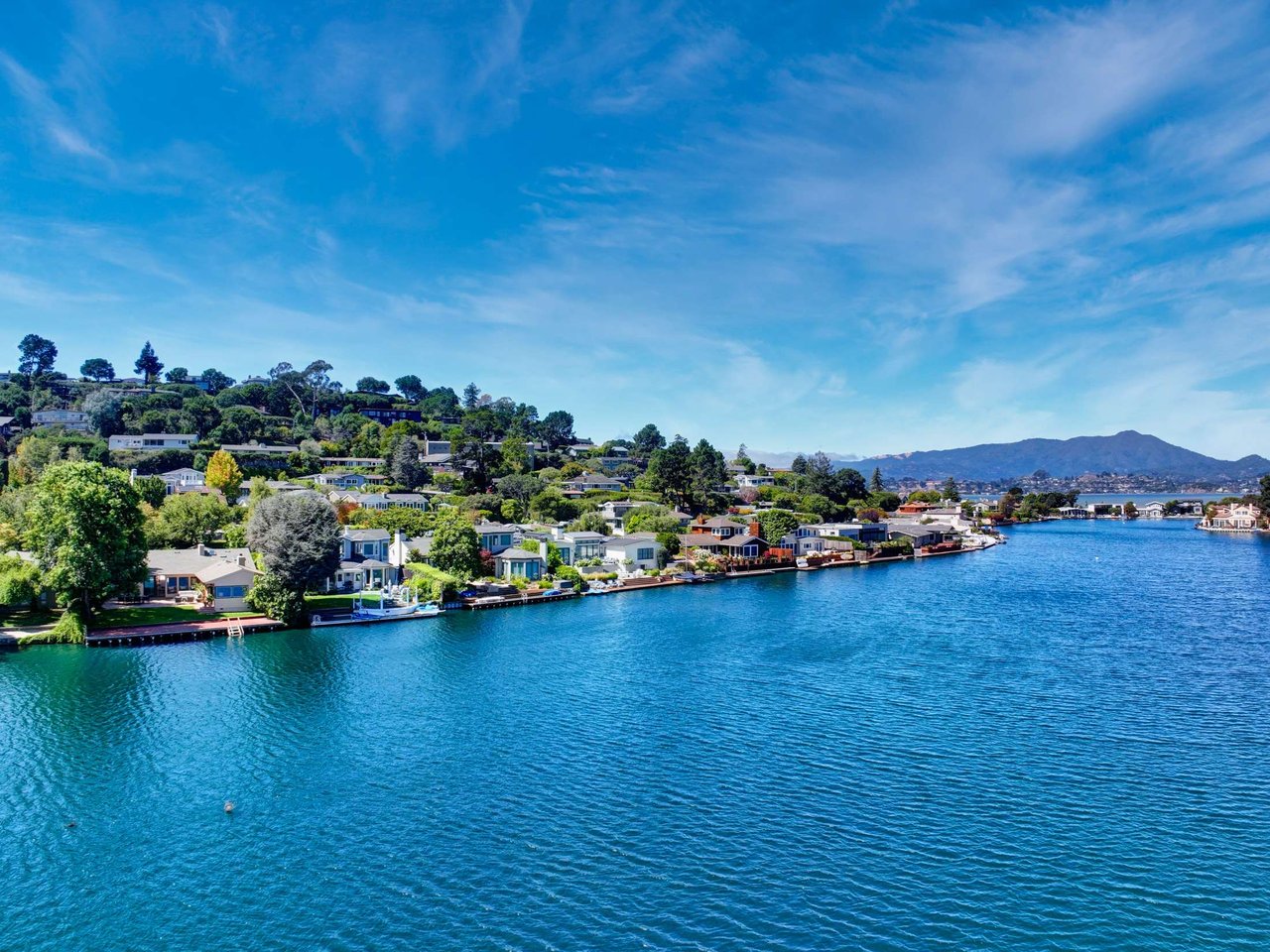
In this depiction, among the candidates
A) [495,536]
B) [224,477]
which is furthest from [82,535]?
[224,477]

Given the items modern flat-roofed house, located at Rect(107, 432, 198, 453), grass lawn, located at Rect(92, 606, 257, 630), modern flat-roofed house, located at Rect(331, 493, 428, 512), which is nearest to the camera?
grass lawn, located at Rect(92, 606, 257, 630)

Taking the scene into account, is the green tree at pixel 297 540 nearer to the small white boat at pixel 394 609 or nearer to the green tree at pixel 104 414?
the small white boat at pixel 394 609

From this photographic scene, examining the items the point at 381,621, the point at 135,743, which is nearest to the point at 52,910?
the point at 135,743

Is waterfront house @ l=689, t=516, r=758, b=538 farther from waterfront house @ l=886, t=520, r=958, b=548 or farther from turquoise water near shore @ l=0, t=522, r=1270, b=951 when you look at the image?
turquoise water near shore @ l=0, t=522, r=1270, b=951

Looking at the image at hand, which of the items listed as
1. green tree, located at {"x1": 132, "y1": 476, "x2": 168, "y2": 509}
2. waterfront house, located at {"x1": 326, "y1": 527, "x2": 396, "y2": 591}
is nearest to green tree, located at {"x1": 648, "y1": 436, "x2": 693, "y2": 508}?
waterfront house, located at {"x1": 326, "y1": 527, "x2": 396, "y2": 591}

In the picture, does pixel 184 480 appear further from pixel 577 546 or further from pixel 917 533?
pixel 917 533

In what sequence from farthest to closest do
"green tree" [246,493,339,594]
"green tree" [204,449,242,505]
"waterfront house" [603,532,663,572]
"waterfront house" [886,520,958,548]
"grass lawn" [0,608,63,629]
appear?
"waterfront house" [886,520,958,548] < "green tree" [204,449,242,505] < "waterfront house" [603,532,663,572] < "green tree" [246,493,339,594] < "grass lawn" [0,608,63,629]

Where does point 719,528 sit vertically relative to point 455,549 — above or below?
above
